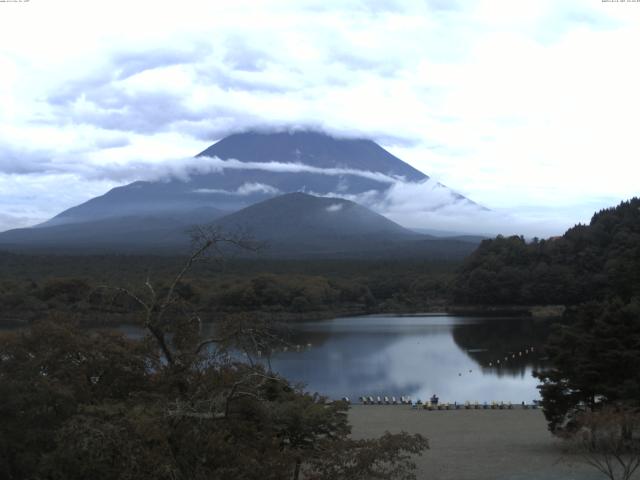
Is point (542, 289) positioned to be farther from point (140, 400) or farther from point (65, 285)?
point (140, 400)

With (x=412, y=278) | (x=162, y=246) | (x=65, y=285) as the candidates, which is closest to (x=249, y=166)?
(x=162, y=246)

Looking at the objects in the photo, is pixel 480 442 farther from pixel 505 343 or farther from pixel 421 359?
pixel 505 343

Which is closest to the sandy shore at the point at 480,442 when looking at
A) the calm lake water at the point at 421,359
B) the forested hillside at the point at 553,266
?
the calm lake water at the point at 421,359

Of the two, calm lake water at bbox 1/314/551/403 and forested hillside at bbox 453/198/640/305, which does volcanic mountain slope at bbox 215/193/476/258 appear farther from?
calm lake water at bbox 1/314/551/403

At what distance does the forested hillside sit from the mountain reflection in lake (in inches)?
342

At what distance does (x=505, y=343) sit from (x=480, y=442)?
2258 centimetres

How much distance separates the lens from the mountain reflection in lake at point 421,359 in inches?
1027

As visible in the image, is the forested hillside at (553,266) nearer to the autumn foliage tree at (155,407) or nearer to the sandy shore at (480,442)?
the sandy shore at (480,442)

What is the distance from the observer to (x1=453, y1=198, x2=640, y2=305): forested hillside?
56081 millimetres

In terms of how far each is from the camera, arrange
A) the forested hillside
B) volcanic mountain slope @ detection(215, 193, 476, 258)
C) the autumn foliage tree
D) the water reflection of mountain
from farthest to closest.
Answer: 1. volcanic mountain slope @ detection(215, 193, 476, 258)
2. the forested hillside
3. the water reflection of mountain
4. the autumn foliage tree

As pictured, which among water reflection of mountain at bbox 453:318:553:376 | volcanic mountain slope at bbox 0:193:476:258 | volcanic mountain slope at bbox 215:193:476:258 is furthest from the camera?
volcanic mountain slope at bbox 215:193:476:258

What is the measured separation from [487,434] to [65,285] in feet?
124

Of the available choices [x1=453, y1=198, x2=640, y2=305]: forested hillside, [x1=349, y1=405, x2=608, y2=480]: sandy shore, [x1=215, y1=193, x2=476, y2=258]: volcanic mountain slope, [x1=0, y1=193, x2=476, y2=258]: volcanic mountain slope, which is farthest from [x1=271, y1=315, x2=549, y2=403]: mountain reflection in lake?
[x1=215, y1=193, x2=476, y2=258]: volcanic mountain slope

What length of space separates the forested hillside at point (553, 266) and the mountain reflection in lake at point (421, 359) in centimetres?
868
